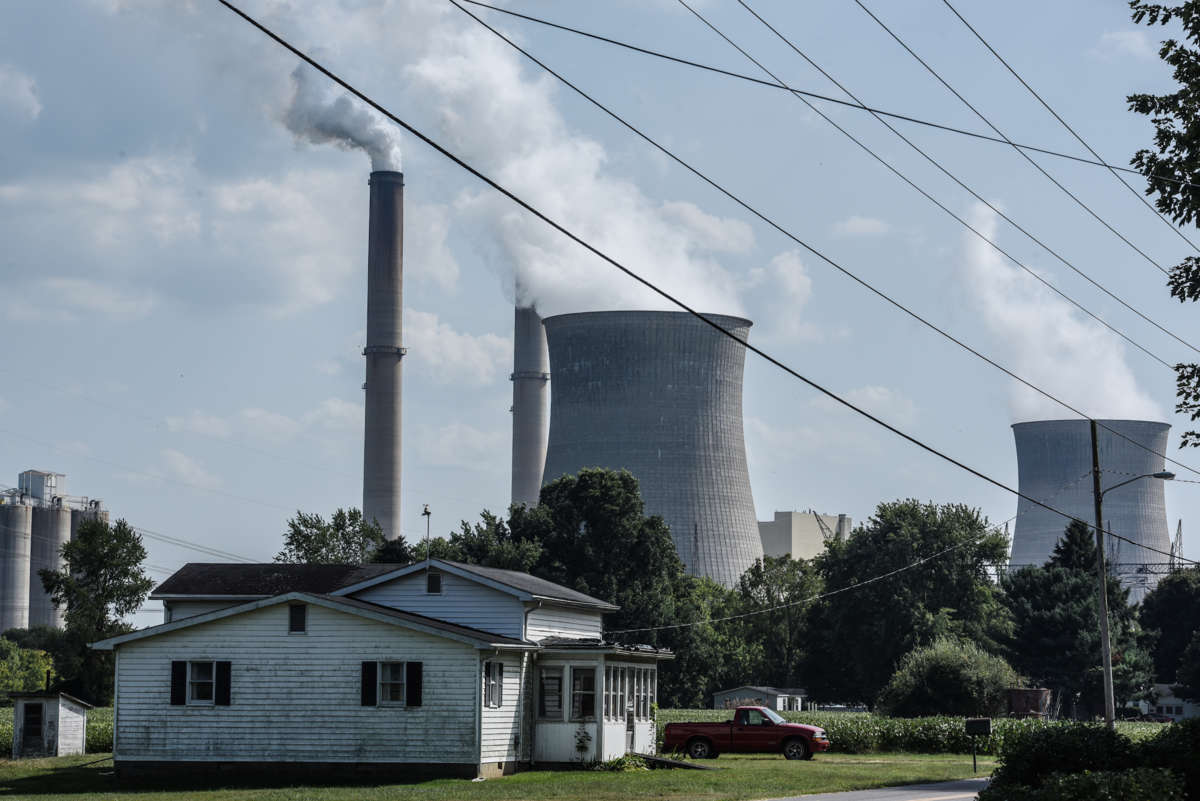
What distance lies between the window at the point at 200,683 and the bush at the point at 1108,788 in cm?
2247

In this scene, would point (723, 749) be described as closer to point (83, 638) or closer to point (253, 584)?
point (253, 584)

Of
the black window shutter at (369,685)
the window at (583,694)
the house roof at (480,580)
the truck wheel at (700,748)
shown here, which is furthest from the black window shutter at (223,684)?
the truck wheel at (700,748)

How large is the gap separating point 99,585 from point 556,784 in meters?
52.8

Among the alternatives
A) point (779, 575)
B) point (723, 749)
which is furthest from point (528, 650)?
point (779, 575)

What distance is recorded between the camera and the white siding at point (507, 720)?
1404 inches

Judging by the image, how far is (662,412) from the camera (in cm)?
8544

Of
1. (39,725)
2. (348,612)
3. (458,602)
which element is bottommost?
(39,725)

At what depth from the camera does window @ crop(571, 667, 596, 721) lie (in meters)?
38.6

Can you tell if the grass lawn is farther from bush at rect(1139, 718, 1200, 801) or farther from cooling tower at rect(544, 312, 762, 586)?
cooling tower at rect(544, 312, 762, 586)

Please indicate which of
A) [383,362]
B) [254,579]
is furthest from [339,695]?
[383,362]

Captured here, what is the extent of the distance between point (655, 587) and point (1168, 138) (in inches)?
2515

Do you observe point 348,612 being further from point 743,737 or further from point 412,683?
point 743,737

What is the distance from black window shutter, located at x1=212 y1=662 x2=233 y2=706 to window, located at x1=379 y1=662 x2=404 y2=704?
357 cm

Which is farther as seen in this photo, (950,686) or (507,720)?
(950,686)
